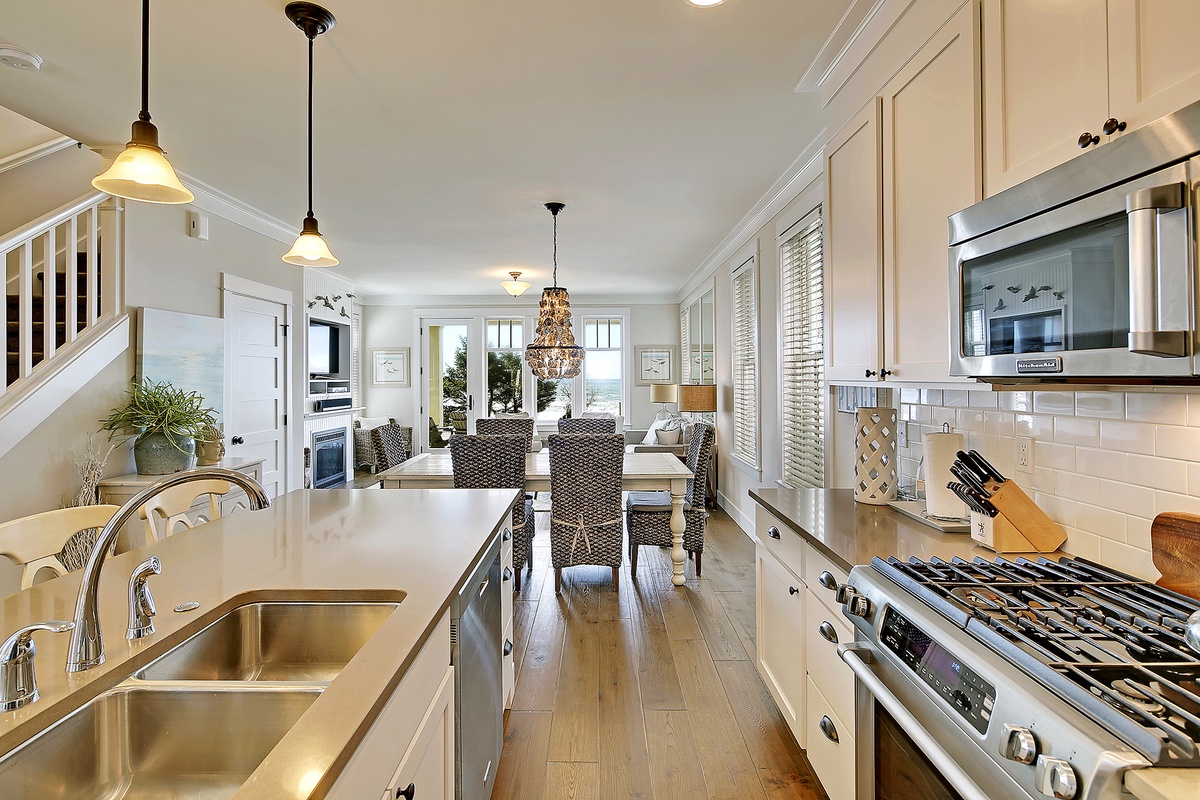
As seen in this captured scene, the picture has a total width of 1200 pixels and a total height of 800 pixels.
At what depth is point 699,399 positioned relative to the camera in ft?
21.4

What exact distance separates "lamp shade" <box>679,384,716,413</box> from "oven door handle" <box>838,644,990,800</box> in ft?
16.6

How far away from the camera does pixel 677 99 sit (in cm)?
278

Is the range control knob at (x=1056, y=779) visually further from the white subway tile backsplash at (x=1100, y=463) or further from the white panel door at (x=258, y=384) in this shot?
the white panel door at (x=258, y=384)

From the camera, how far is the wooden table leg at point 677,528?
404 centimetres

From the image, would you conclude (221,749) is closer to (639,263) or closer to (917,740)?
(917,740)

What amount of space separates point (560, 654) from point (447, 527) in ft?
→ 5.06

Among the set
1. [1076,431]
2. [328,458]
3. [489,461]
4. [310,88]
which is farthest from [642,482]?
[328,458]

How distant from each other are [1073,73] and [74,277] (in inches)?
167

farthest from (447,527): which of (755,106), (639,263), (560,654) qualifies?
(639,263)

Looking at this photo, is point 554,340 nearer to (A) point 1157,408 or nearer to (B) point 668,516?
(B) point 668,516

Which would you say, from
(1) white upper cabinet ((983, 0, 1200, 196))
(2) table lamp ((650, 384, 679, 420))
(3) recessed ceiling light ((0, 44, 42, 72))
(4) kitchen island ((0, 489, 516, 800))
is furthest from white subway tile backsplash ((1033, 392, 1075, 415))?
(2) table lamp ((650, 384, 679, 420))

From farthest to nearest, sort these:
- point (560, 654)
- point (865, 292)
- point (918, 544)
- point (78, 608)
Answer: point (560, 654)
point (865, 292)
point (918, 544)
point (78, 608)

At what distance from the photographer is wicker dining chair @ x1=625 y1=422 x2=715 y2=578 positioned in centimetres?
414

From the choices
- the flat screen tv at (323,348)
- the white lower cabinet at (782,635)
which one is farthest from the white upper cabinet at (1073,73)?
the flat screen tv at (323,348)
